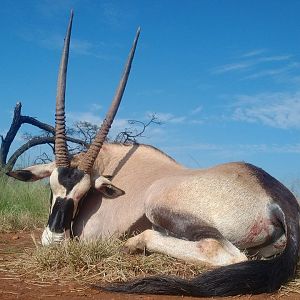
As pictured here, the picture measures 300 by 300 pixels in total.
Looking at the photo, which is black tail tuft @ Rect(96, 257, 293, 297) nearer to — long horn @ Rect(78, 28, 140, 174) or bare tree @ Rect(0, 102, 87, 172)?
long horn @ Rect(78, 28, 140, 174)

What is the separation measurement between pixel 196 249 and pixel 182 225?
9.3 inches

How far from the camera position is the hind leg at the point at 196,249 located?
12.0 ft

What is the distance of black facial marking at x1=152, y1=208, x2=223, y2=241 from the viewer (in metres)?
3.78

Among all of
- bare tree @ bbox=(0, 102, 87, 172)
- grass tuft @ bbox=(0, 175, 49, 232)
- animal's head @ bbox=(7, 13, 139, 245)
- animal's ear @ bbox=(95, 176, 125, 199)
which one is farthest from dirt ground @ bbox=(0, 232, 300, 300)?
bare tree @ bbox=(0, 102, 87, 172)

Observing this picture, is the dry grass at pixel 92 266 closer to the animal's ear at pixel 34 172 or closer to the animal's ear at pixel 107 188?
the animal's ear at pixel 107 188

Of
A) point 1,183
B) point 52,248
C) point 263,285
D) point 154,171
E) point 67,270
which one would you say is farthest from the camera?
point 1,183

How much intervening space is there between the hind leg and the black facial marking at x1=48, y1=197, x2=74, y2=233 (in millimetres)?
851

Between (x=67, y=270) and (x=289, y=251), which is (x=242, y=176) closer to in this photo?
(x=289, y=251)

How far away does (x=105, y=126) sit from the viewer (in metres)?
5.10

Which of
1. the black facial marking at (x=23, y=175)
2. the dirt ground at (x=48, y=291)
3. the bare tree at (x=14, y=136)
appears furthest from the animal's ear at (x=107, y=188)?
the bare tree at (x=14, y=136)

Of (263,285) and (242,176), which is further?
(242,176)

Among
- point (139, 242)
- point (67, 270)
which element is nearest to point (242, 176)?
point (139, 242)

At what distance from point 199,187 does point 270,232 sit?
0.58 meters

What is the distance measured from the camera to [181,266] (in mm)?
3744
